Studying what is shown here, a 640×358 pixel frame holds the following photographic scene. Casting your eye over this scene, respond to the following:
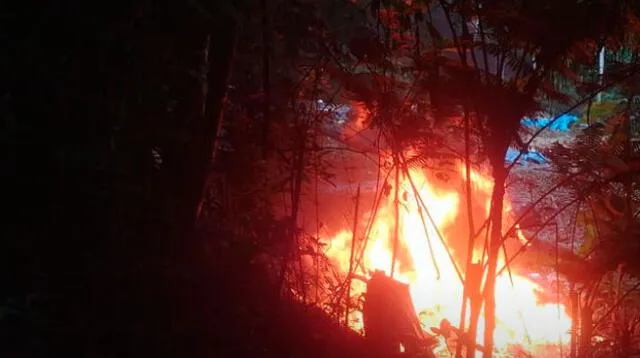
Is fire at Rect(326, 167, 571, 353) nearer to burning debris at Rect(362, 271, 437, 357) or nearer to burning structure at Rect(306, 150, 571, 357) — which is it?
burning structure at Rect(306, 150, 571, 357)

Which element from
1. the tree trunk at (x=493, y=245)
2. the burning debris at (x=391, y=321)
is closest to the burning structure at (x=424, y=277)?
the burning debris at (x=391, y=321)

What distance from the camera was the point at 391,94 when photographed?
339 centimetres

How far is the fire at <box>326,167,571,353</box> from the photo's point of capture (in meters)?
4.55

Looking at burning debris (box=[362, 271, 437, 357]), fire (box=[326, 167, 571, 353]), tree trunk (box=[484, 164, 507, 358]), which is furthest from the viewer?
fire (box=[326, 167, 571, 353])

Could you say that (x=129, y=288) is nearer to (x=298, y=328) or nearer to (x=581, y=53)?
(x=298, y=328)

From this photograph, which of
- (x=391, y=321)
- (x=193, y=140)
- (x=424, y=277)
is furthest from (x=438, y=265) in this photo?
(x=193, y=140)

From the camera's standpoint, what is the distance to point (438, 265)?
5.16 m

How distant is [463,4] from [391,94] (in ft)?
2.29

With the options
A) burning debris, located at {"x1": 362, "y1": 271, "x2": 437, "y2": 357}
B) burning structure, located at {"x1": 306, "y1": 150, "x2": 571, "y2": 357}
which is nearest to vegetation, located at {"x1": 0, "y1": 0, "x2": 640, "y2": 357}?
burning debris, located at {"x1": 362, "y1": 271, "x2": 437, "y2": 357}

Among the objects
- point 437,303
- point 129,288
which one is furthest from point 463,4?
point 437,303

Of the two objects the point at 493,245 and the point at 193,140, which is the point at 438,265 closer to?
the point at 493,245

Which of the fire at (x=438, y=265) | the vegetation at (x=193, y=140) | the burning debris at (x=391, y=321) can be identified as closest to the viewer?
the vegetation at (x=193, y=140)

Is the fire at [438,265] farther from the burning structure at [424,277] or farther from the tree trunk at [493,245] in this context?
the tree trunk at [493,245]

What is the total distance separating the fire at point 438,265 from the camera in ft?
14.9
